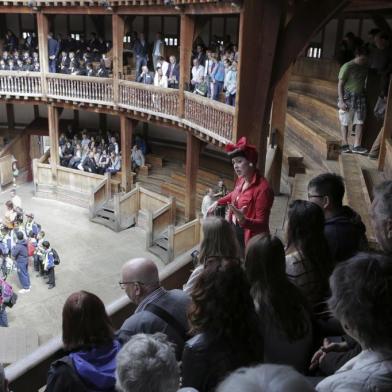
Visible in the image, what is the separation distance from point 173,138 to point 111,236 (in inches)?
220

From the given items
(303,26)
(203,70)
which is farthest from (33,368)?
(203,70)

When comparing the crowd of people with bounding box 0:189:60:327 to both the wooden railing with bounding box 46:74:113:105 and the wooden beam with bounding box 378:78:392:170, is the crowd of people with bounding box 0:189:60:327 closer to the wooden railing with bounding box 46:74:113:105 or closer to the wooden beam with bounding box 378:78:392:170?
the wooden railing with bounding box 46:74:113:105

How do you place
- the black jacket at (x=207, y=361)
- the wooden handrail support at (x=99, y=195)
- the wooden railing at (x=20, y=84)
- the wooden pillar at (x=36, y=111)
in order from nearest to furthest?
the black jacket at (x=207, y=361) < the wooden handrail support at (x=99, y=195) < the wooden railing at (x=20, y=84) < the wooden pillar at (x=36, y=111)

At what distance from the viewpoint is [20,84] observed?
1817cm

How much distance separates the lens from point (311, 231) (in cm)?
334

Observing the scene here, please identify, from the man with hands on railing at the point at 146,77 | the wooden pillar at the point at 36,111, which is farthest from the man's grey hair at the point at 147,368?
the wooden pillar at the point at 36,111

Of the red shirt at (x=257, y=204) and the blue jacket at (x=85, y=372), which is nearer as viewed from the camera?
the blue jacket at (x=85, y=372)

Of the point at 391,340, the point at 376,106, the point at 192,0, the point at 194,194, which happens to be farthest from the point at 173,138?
the point at 391,340

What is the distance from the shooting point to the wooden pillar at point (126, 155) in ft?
56.9

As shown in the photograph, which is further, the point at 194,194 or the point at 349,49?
the point at 194,194

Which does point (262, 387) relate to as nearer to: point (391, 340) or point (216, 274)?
point (391, 340)

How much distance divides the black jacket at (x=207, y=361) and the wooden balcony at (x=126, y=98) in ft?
29.4

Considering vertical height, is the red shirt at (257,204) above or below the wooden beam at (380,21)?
below

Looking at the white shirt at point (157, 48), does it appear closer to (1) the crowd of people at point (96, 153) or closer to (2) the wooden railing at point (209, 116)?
(1) the crowd of people at point (96, 153)
